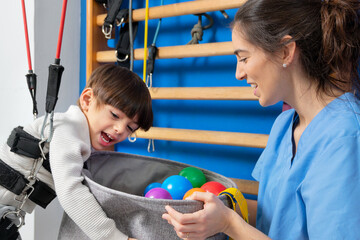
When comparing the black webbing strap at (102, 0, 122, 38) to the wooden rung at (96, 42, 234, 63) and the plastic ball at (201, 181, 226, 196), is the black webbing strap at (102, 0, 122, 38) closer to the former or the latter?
the wooden rung at (96, 42, 234, 63)

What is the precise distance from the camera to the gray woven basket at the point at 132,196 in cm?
72

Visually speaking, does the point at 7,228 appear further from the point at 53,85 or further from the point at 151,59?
the point at 151,59

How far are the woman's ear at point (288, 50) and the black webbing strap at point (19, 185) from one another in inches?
28.9

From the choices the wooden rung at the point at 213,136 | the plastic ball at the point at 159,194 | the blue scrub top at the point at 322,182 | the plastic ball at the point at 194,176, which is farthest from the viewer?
the wooden rung at the point at 213,136

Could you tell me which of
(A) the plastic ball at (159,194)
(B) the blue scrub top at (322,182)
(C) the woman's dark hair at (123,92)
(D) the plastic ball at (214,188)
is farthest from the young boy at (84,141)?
(B) the blue scrub top at (322,182)

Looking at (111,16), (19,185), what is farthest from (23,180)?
(111,16)

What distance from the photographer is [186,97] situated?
4.02ft

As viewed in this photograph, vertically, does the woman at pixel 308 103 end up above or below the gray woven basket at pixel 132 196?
above

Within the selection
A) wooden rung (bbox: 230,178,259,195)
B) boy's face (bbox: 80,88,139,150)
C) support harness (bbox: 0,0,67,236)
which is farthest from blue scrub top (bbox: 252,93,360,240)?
support harness (bbox: 0,0,67,236)

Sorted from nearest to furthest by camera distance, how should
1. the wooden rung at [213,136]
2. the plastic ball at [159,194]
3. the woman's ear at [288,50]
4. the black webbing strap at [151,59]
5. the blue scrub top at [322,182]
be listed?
the blue scrub top at [322,182]
the woman's ear at [288,50]
the plastic ball at [159,194]
the wooden rung at [213,136]
the black webbing strap at [151,59]

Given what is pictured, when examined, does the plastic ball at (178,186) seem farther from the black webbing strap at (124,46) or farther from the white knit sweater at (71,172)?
the black webbing strap at (124,46)

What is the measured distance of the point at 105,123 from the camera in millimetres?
1064

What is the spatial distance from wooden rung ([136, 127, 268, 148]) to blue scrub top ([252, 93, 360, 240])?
8.5 inches

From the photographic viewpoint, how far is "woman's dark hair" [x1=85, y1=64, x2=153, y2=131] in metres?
1.06
